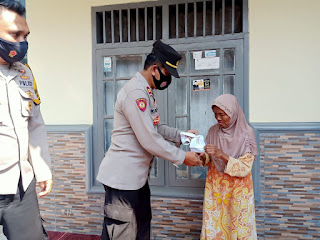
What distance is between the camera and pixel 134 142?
1.85m

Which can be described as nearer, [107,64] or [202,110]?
[202,110]

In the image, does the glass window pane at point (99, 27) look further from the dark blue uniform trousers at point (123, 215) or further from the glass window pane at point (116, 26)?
the dark blue uniform trousers at point (123, 215)

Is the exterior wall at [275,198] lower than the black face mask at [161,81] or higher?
lower

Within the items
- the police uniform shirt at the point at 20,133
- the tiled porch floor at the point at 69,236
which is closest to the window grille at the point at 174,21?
the police uniform shirt at the point at 20,133

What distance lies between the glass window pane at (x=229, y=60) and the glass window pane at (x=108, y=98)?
1.34 m

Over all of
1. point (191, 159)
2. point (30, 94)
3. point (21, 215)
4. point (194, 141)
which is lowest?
point (21, 215)

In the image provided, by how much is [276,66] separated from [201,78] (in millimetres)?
754

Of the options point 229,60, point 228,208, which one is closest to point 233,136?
point 228,208

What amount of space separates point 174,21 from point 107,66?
0.93m

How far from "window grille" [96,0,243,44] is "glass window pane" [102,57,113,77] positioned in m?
0.20

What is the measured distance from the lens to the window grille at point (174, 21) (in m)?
2.75

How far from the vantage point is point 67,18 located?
304 cm

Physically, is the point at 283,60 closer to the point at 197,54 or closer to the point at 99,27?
the point at 197,54

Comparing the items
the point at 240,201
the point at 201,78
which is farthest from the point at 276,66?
the point at 240,201
